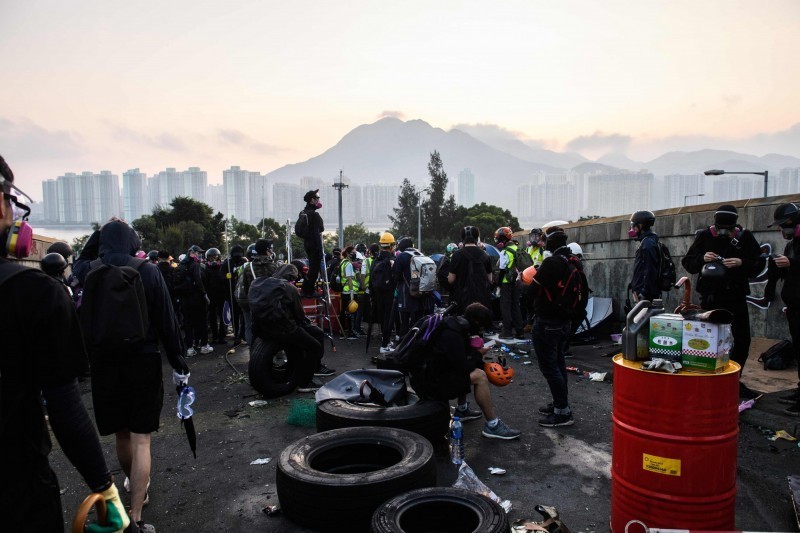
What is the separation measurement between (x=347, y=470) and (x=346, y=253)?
8.95 m

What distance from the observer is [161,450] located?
18.0ft

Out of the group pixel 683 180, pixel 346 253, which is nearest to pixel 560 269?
pixel 346 253

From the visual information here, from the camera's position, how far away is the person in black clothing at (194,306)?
406 inches

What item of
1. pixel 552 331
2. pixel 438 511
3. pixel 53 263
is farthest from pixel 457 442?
pixel 53 263

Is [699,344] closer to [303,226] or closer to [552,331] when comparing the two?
[552,331]

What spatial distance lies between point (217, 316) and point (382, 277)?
422 cm

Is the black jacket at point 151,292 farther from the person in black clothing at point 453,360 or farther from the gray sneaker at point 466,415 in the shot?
the gray sneaker at point 466,415

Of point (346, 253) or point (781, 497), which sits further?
point (346, 253)

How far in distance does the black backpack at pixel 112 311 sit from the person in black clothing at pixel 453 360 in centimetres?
268

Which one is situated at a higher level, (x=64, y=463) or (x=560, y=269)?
(x=560, y=269)

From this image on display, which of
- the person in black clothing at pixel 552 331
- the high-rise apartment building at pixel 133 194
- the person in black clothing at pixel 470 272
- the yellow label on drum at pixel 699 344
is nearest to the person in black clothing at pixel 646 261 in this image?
the person in black clothing at pixel 552 331

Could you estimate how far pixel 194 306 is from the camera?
34.2 ft

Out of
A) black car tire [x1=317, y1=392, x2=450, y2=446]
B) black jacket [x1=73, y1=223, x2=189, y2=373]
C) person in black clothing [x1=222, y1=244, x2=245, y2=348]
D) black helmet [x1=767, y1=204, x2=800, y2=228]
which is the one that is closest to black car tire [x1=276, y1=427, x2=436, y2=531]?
black car tire [x1=317, y1=392, x2=450, y2=446]

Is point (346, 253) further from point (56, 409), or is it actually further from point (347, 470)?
point (56, 409)
